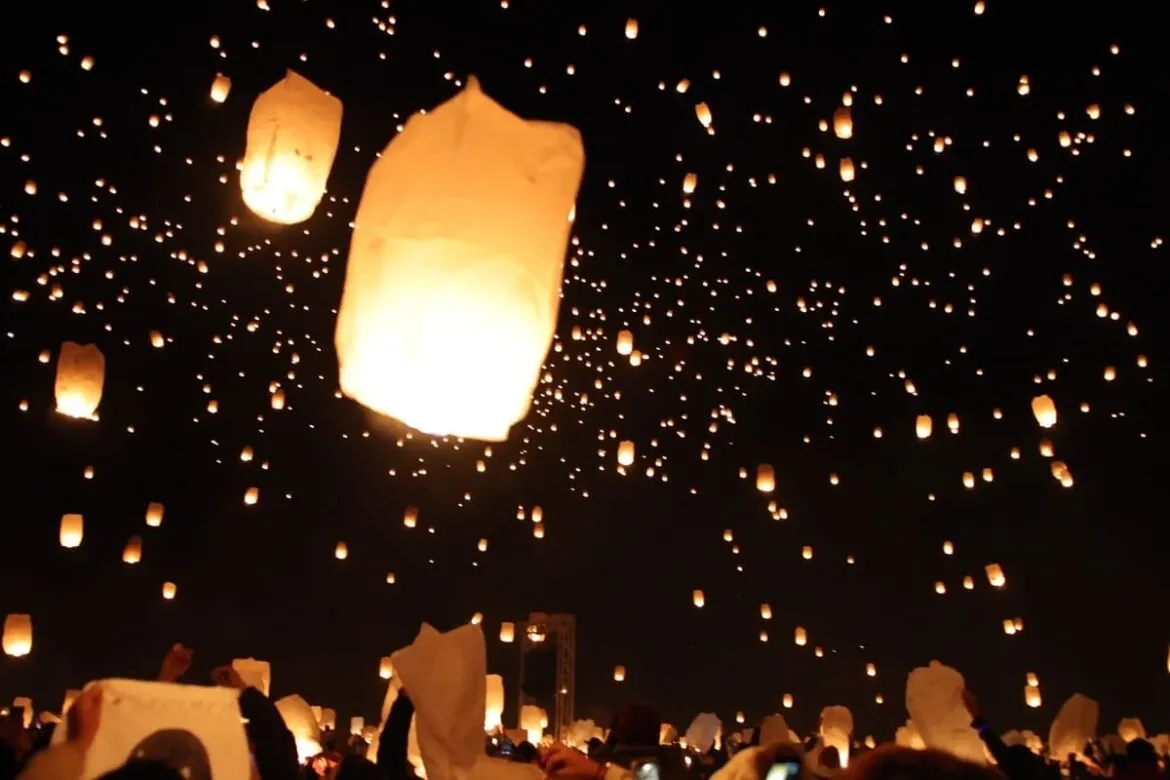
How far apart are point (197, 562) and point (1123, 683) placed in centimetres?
1214

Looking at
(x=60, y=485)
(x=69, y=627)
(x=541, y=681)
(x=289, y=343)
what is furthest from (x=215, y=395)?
(x=541, y=681)

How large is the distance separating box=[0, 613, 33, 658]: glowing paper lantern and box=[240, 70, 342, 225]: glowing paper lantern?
8.74 m

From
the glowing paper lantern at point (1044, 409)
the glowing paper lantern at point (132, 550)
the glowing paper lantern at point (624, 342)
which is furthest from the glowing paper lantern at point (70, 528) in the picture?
the glowing paper lantern at point (1044, 409)

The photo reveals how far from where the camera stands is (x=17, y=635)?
10828 mm

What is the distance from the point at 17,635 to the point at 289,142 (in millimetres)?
9198

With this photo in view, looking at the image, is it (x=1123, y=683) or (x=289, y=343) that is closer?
(x=289, y=343)

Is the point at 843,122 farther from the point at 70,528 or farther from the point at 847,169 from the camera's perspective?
the point at 70,528

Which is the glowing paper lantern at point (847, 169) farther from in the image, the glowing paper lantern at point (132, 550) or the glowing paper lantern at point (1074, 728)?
the glowing paper lantern at point (132, 550)

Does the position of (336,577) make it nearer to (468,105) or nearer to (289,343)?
(289,343)

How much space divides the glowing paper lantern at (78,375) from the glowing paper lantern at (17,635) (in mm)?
4685

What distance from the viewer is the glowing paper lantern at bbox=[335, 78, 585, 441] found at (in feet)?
6.00

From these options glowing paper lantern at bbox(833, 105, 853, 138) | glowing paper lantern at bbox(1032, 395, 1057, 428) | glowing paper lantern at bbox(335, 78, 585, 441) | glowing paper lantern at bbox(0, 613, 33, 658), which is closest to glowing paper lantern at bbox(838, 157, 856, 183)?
glowing paper lantern at bbox(833, 105, 853, 138)

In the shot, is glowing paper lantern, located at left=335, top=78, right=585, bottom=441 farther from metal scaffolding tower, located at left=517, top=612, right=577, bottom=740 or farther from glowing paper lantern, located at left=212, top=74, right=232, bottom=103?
metal scaffolding tower, located at left=517, top=612, right=577, bottom=740

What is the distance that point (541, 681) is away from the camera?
5805 millimetres
